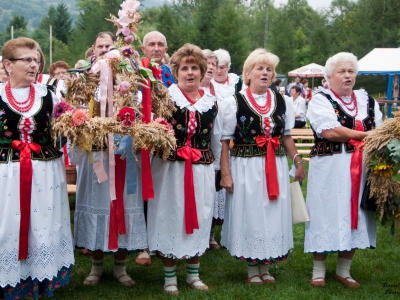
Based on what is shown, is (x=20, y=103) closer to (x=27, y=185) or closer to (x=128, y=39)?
(x=27, y=185)

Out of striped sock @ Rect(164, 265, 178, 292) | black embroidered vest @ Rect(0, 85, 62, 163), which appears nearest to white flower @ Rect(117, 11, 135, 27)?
black embroidered vest @ Rect(0, 85, 62, 163)

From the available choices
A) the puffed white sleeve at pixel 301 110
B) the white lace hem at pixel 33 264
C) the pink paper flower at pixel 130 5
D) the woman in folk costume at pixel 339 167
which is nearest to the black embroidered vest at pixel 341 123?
the woman in folk costume at pixel 339 167

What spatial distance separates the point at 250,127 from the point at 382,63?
1586cm

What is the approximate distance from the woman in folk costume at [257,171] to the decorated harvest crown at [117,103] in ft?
2.53

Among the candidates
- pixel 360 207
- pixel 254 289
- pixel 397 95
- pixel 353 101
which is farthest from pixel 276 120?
pixel 397 95

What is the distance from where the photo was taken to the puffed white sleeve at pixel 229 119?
16.1 ft

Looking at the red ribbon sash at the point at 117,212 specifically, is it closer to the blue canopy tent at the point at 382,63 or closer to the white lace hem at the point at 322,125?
the white lace hem at the point at 322,125

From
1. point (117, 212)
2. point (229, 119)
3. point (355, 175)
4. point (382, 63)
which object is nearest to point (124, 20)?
point (229, 119)

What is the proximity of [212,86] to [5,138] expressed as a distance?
2.94 metres

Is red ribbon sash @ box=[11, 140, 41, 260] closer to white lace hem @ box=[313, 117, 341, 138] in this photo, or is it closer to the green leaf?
white lace hem @ box=[313, 117, 341, 138]

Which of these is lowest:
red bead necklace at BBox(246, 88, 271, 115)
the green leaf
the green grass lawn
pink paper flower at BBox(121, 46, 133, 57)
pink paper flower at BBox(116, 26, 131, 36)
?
the green grass lawn

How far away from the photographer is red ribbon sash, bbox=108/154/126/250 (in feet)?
15.1

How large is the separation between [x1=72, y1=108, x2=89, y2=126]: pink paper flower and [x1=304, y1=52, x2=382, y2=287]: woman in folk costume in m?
2.09

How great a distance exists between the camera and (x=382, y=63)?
63.5 feet
